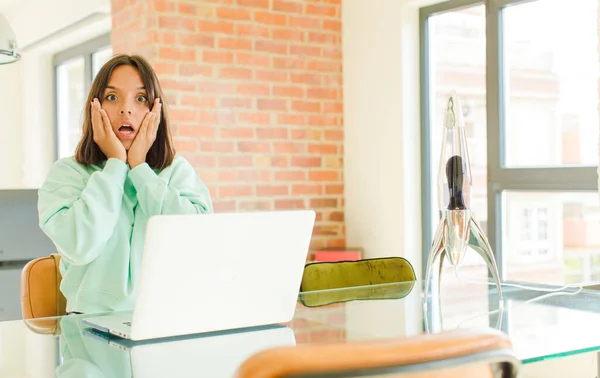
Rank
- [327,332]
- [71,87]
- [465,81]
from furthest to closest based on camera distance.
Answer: [71,87]
[465,81]
[327,332]

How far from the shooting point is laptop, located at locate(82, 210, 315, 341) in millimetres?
1435

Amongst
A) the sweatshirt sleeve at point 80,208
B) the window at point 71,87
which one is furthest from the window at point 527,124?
the window at point 71,87

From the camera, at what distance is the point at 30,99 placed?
6.68 meters

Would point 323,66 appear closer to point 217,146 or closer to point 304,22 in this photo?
point 304,22

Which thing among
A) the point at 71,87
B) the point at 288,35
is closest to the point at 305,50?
the point at 288,35

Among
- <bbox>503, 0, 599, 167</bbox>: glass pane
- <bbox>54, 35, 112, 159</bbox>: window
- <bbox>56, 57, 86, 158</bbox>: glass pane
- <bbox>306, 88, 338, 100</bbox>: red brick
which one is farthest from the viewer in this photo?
<bbox>56, 57, 86, 158</bbox>: glass pane

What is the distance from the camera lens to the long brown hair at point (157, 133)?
7.17 feet

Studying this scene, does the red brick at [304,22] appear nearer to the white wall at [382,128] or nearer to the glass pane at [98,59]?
the white wall at [382,128]

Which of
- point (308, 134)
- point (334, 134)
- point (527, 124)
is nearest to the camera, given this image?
point (527, 124)

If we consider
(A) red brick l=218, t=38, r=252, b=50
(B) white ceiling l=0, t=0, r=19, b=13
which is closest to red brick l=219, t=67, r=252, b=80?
(A) red brick l=218, t=38, r=252, b=50

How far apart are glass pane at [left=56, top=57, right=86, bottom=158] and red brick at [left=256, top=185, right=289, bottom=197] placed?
269 centimetres

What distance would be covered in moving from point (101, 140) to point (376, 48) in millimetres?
2276

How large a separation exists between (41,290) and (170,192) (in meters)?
0.44

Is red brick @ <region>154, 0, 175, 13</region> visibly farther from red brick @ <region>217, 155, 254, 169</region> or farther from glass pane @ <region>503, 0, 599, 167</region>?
glass pane @ <region>503, 0, 599, 167</region>
